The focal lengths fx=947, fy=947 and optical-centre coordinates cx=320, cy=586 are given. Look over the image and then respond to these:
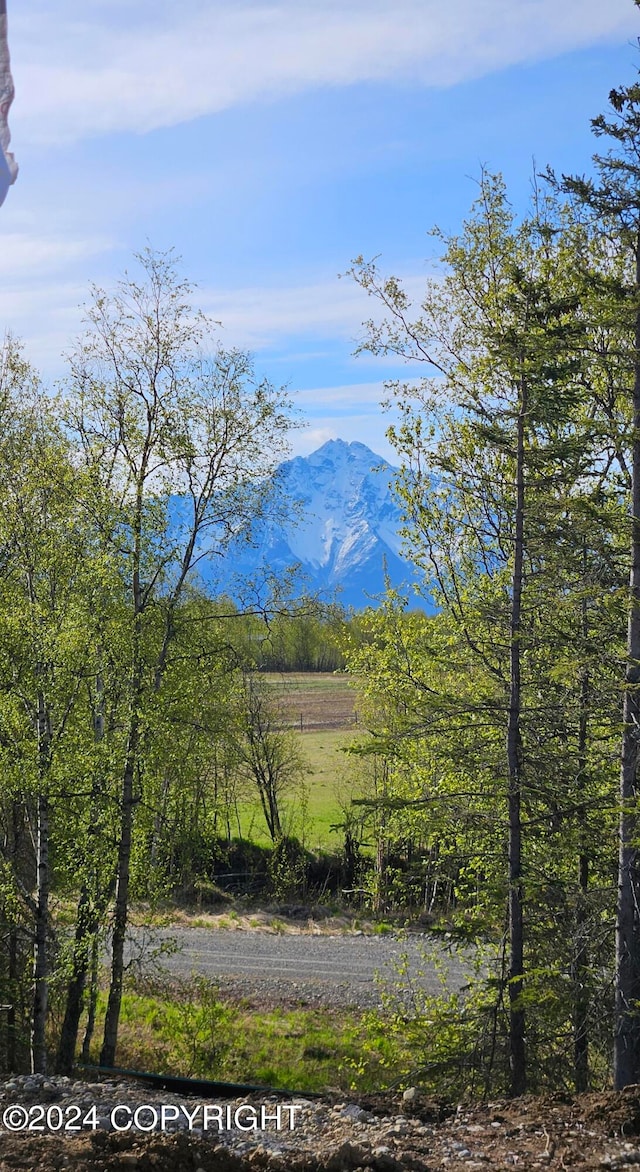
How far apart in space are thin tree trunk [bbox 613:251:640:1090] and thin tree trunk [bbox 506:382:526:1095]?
1.28 m

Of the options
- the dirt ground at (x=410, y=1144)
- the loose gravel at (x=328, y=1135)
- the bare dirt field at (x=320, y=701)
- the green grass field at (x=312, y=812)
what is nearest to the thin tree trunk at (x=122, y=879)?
the loose gravel at (x=328, y=1135)

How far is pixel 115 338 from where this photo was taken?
1661 centimetres

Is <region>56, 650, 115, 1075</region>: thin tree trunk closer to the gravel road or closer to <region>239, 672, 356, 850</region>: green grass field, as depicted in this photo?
<region>239, 672, 356, 850</region>: green grass field

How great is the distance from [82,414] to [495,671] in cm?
852

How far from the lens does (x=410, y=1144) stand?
723 cm

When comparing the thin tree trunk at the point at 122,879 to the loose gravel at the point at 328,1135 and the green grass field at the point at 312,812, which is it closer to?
the loose gravel at the point at 328,1135

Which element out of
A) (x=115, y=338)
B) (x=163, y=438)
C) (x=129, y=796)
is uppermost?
(x=115, y=338)

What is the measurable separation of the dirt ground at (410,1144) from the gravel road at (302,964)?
511 inches

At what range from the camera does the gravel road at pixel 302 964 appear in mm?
22562

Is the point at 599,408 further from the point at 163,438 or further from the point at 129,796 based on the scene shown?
the point at 129,796

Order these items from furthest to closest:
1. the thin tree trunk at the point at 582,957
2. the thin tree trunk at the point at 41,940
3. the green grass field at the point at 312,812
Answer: the green grass field at the point at 312,812
the thin tree trunk at the point at 41,940
the thin tree trunk at the point at 582,957

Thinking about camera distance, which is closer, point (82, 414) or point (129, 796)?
point (129, 796)

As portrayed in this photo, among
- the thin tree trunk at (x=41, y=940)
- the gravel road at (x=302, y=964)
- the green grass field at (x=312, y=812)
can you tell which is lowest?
the gravel road at (x=302, y=964)

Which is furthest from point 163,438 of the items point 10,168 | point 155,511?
point 10,168
